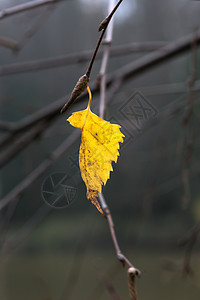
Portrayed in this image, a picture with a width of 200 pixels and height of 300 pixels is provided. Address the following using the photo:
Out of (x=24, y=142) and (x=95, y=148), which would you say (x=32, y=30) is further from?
(x=95, y=148)

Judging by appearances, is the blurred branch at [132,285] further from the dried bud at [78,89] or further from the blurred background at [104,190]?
the blurred background at [104,190]

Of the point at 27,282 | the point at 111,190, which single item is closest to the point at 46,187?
the point at 111,190

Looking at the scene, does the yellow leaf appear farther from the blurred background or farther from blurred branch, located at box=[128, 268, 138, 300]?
the blurred background

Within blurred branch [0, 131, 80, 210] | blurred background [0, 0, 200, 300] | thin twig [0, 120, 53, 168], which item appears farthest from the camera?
blurred background [0, 0, 200, 300]

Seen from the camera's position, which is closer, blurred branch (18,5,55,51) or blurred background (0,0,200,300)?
blurred branch (18,5,55,51)

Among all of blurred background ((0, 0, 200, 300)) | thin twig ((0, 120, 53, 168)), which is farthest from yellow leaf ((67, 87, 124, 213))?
blurred background ((0, 0, 200, 300))

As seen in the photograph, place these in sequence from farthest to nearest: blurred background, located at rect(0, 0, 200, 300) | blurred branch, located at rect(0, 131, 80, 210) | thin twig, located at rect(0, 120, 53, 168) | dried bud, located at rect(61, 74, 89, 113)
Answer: blurred background, located at rect(0, 0, 200, 300) < thin twig, located at rect(0, 120, 53, 168) < blurred branch, located at rect(0, 131, 80, 210) < dried bud, located at rect(61, 74, 89, 113)

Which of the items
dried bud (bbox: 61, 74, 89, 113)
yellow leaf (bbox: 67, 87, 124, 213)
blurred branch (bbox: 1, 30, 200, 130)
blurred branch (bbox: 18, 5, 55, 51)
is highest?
blurred branch (bbox: 18, 5, 55, 51)

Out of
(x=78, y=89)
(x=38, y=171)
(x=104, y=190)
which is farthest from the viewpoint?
(x=104, y=190)

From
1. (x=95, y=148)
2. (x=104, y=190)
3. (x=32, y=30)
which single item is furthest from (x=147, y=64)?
(x=104, y=190)
